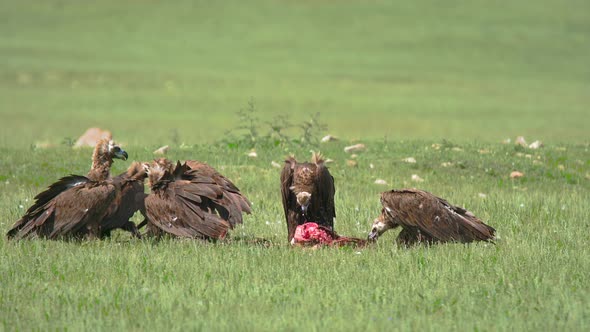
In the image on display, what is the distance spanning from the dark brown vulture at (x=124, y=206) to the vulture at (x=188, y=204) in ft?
0.41

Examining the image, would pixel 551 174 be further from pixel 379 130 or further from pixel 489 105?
pixel 489 105

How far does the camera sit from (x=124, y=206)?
1055 centimetres

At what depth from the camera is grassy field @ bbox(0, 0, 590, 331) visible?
25.7 feet

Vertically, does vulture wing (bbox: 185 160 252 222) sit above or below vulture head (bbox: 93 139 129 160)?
below

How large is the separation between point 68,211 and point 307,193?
2.58 meters

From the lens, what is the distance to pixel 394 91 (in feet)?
151

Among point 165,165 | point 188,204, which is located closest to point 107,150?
point 165,165

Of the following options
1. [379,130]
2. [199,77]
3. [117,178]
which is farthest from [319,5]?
[117,178]

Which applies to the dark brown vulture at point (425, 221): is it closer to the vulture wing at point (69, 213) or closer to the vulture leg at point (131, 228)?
the vulture leg at point (131, 228)

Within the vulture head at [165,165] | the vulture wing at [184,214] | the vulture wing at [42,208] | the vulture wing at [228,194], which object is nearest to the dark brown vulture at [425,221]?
the vulture wing at [228,194]

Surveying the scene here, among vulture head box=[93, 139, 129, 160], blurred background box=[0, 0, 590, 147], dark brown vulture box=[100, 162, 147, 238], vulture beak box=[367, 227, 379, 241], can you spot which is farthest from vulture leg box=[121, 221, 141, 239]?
blurred background box=[0, 0, 590, 147]

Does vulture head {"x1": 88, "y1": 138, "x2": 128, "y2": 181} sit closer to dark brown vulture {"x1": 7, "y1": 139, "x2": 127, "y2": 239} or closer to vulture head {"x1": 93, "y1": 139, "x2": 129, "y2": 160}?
vulture head {"x1": 93, "y1": 139, "x2": 129, "y2": 160}

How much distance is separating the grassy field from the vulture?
0.27 meters

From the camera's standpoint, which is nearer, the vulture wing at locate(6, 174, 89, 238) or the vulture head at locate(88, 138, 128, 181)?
the vulture wing at locate(6, 174, 89, 238)
